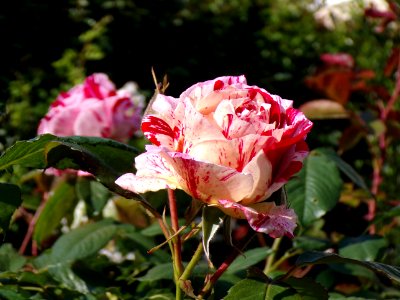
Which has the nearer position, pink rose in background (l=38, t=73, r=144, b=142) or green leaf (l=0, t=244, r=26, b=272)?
green leaf (l=0, t=244, r=26, b=272)

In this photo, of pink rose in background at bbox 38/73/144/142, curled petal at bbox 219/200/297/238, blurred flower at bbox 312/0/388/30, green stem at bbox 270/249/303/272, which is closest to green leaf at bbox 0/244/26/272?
pink rose in background at bbox 38/73/144/142

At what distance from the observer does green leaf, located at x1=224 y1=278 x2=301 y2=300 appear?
85 centimetres

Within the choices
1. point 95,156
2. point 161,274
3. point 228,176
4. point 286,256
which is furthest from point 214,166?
point 286,256

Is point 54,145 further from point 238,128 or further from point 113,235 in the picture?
point 113,235

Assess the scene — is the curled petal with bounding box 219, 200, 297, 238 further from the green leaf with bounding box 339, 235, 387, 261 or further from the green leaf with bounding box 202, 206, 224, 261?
the green leaf with bounding box 339, 235, 387, 261

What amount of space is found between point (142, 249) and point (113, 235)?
60 mm

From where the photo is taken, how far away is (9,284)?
1146 mm

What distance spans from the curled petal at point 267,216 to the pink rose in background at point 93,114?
753 millimetres

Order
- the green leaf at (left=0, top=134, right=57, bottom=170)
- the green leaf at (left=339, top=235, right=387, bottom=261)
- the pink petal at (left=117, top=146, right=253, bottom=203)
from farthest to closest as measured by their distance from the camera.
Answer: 1. the green leaf at (left=339, top=235, right=387, bottom=261)
2. the green leaf at (left=0, top=134, right=57, bottom=170)
3. the pink petal at (left=117, top=146, right=253, bottom=203)

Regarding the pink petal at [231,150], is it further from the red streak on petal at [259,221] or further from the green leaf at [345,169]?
A: the green leaf at [345,169]

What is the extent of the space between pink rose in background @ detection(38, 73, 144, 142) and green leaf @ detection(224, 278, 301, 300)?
700 millimetres

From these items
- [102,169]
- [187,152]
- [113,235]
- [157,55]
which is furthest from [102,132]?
[157,55]

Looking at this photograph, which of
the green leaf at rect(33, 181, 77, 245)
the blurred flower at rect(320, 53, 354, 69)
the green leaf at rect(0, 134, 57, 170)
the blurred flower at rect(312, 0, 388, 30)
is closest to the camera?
the green leaf at rect(0, 134, 57, 170)

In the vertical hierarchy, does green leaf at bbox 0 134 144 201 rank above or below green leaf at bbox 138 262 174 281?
above
